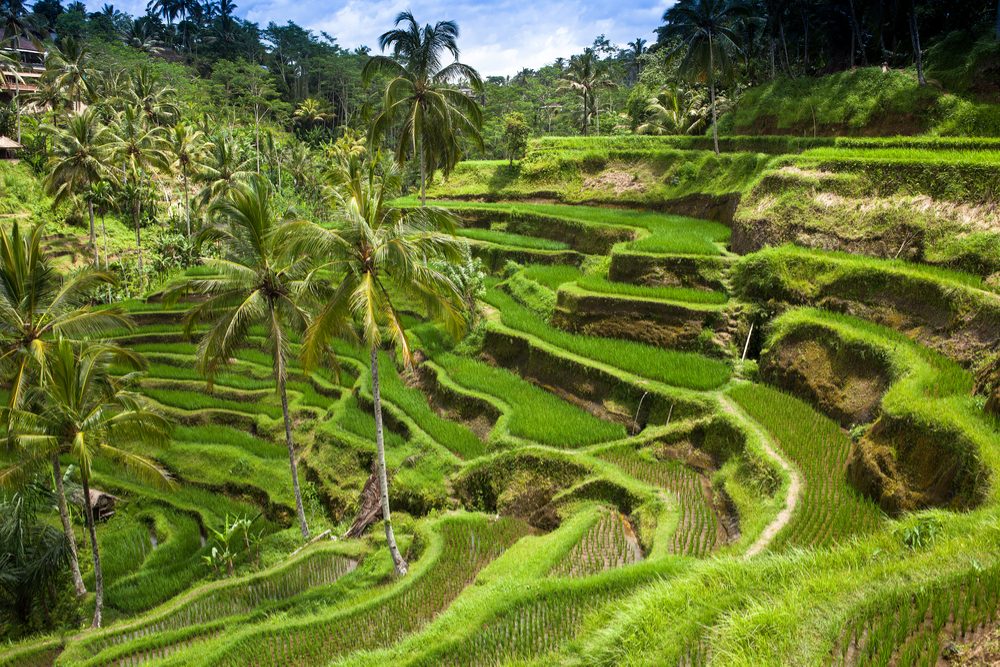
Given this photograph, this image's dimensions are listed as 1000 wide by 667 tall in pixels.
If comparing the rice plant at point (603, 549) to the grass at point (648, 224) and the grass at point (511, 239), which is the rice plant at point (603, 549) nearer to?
the grass at point (648, 224)

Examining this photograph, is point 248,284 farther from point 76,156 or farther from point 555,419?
point 76,156

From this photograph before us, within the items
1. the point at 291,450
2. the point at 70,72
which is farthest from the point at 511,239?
the point at 70,72

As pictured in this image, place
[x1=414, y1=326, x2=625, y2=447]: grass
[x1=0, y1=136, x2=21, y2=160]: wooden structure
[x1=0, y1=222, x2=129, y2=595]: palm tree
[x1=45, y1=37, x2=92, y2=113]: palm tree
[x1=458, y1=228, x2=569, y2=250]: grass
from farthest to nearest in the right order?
[x1=45, y1=37, x2=92, y2=113]: palm tree
[x1=0, y1=136, x2=21, y2=160]: wooden structure
[x1=458, y1=228, x2=569, y2=250]: grass
[x1=414, y1=326, x2=625, y2=447]: grass
[x1=0, y1=222, x2=129, y2=595]: palm tree

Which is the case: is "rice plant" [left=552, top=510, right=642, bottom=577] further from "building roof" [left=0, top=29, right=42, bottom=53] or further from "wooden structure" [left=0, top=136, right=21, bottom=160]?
"building roof" [left=0, top=29, right=42, bottom=53]

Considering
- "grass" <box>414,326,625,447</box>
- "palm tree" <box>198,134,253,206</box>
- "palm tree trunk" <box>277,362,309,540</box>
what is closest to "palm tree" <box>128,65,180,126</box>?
"palm tree" <box>198,134,253,206</box>

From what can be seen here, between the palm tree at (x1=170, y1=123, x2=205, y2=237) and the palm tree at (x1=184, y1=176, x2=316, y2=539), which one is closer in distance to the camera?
the palm tree at (x1=184, y1=176, x2=316, y2=539)

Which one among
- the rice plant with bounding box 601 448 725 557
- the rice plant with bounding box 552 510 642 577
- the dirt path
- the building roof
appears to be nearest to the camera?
the dirt path

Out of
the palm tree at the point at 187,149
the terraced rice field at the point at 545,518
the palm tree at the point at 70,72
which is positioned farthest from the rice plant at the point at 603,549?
the palm tree at the point at 70,72
